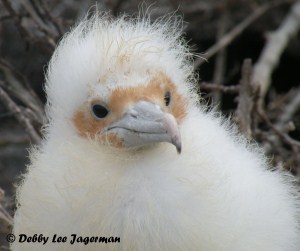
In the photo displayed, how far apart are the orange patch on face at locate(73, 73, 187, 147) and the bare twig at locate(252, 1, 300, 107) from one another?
4.37 feet

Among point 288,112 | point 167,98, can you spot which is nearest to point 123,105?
point 167,98

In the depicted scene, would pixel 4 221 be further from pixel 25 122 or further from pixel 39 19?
pixel 39 19

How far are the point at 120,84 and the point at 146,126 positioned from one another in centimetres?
22

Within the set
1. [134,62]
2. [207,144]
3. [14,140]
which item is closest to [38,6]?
[14,140]

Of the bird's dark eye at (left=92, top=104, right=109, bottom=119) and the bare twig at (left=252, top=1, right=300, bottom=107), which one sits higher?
the bare twig at (left=252, top=1, right=300, bottom=107)

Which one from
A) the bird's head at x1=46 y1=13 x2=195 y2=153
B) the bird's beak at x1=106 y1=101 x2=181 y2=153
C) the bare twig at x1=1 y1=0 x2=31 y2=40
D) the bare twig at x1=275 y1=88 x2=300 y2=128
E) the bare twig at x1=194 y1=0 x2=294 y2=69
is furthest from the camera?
the bare twig at x1=194 y1=0 x2=294 y2=69

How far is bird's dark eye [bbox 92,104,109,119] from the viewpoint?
268 centimetres

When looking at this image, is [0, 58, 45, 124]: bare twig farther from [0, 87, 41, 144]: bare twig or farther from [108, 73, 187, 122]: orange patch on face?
[108, 73, 187, 122]: orange patch on face

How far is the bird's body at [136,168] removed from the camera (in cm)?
252

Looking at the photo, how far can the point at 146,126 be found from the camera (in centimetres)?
251

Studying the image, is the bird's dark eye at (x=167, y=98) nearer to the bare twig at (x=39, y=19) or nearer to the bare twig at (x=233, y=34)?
the bare twig at (x=39, y=19)

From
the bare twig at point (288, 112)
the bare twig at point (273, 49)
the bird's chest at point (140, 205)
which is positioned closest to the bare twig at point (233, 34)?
the bare twig at point (273, 49)

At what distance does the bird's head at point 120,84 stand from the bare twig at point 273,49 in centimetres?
125

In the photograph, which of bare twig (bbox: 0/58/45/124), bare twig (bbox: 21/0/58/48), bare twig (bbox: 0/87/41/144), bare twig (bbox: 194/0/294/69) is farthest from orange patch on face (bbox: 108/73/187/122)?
bare twig (bbox: 194/0/294/69)
